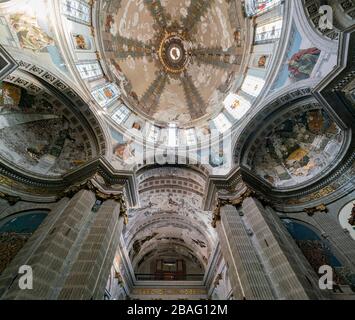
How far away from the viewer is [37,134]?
40.1 ft

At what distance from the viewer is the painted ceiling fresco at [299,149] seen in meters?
11.4

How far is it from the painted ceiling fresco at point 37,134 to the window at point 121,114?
309 cm

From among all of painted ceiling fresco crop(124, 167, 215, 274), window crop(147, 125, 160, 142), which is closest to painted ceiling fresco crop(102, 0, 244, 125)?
window crop(147, 125, 160, 142)

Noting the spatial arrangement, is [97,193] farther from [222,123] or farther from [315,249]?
[222,123]

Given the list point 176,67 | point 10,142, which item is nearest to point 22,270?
point 10,142

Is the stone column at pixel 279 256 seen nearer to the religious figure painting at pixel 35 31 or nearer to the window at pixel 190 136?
the window at pixel 190 136

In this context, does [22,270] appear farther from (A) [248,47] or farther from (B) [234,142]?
(A) [248,47]

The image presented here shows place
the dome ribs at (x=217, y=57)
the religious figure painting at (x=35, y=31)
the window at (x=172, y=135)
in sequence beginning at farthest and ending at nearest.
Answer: the window at (x=172, y=135), the dome ribs at (x=217, y=57), the religious figure painting at (x=35, y=31)

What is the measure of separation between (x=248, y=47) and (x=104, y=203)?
546 inches

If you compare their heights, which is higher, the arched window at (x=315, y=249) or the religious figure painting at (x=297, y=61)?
the religious figure painting at (x=297, y=61)

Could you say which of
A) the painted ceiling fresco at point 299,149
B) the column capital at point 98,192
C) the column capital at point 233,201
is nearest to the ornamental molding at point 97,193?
the column capital at point 98,192

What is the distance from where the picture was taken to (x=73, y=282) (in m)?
6.96

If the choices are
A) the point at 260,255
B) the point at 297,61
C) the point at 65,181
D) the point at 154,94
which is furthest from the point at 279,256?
the point at 154,94

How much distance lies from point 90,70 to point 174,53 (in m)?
10.7
